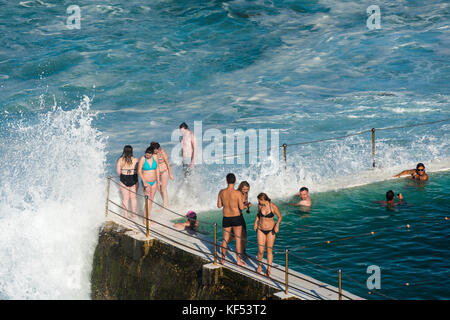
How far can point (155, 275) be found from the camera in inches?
381

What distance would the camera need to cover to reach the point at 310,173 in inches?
686

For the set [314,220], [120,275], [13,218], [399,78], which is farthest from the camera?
[399,78]

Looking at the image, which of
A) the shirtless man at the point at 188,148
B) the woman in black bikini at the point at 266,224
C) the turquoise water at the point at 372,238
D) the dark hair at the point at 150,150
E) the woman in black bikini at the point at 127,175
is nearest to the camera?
the woman in black bikini at the point at 266,224

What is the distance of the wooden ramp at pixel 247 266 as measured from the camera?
7859 millimetres

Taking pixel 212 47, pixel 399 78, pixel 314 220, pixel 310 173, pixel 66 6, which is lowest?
pixel 314 220

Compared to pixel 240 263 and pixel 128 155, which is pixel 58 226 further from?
pixel 240 263

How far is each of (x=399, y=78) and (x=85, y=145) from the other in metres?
21.4

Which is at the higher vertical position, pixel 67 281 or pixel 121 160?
pixel 121 160

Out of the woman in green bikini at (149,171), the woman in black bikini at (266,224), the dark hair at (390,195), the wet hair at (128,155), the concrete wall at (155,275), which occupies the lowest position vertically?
the concrete wall at (155,275)

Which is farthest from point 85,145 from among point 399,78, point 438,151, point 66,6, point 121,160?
point 66,6

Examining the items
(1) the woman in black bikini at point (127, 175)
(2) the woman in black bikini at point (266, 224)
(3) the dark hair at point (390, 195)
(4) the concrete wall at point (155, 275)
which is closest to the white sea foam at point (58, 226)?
(4) the concrete wall at point (155, 275)

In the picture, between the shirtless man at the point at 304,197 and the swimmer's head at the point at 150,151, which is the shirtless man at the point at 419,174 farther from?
the swimmer's head at the point at 150,151

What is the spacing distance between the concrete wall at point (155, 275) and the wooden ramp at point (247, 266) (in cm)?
14
